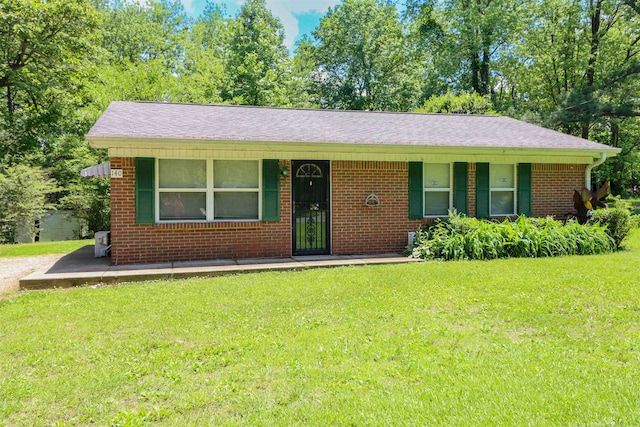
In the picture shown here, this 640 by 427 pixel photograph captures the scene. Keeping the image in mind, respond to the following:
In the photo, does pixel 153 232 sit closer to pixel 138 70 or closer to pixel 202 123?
pixel 202 123

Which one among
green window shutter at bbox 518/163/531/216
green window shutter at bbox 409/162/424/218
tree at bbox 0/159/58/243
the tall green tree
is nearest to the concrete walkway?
green window shutter at bbox 409/162/424/218

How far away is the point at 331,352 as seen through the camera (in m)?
3.80

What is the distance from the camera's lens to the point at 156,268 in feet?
24.8

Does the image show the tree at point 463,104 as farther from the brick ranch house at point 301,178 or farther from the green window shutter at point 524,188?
the green window shutter at point 524,188

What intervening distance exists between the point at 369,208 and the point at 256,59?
1789 cm

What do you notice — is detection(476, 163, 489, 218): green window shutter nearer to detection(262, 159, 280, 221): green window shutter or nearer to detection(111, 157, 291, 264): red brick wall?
detection(111, 157, 291, 264): red brick wall

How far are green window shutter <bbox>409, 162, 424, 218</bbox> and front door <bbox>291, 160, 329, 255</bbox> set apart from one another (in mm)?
1962

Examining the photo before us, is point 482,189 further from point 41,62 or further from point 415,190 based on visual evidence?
point 41,62

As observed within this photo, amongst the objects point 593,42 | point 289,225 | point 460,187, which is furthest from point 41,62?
point 593,42

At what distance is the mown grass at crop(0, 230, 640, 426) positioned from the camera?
2832mm

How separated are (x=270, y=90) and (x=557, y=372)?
22.3 m

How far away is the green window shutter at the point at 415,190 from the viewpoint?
9.77 m

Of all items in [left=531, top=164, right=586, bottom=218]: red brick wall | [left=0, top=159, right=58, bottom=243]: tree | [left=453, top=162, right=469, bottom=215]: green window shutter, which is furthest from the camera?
[left=0, top=159, right=58, bottom=243]: tree

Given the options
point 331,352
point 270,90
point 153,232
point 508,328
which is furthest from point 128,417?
point 270,90
